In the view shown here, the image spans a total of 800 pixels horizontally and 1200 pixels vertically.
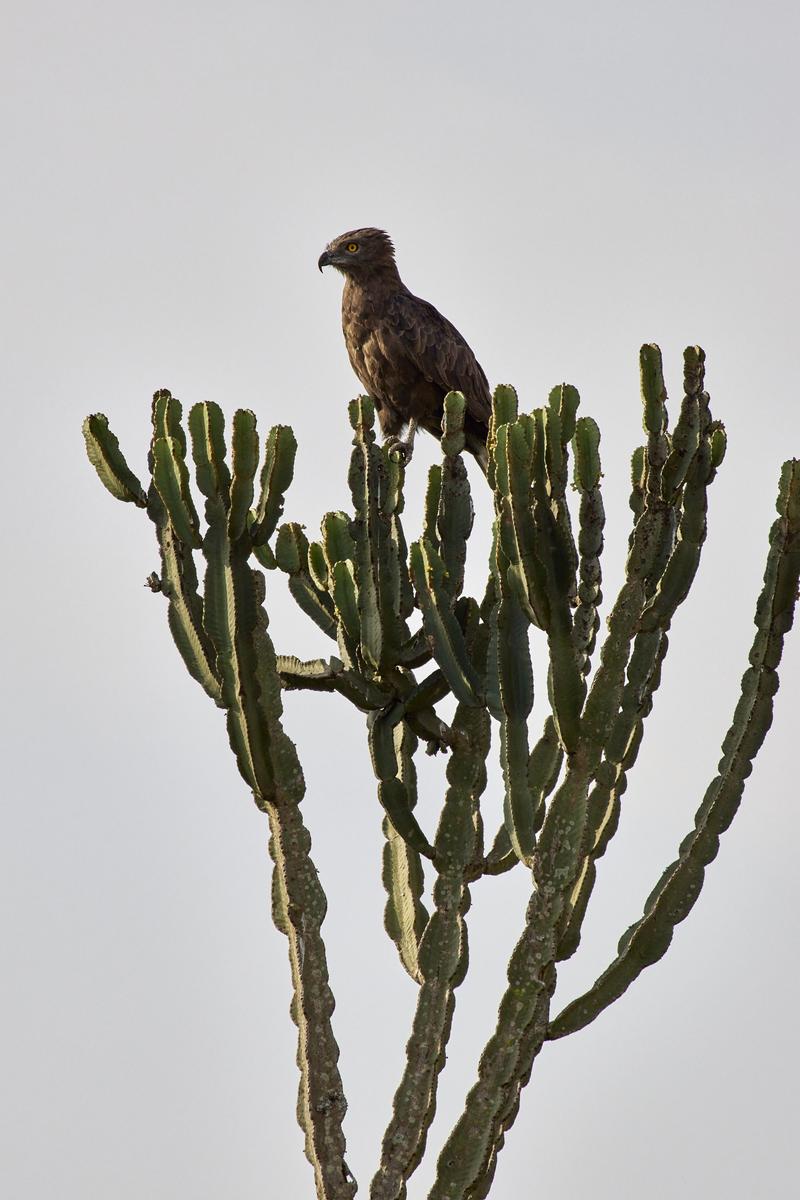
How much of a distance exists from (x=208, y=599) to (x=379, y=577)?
0.74 metres

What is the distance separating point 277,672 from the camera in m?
6.72

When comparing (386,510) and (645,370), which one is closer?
(645,370)

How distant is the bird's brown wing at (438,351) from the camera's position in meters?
11.3

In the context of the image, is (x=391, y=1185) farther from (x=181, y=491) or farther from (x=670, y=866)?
(x=181, y=491)

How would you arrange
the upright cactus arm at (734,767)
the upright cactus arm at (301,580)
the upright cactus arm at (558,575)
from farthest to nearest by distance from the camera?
the upright cactus arm at (301,580)
the upright cactus arm at (734,767)
the upright cactus arm at (558,575)

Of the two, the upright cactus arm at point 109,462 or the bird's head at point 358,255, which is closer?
the upright cactus arm at point 109,462

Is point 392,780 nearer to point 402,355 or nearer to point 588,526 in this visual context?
point 588,526

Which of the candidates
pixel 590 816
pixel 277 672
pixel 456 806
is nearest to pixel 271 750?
pixel 277 672

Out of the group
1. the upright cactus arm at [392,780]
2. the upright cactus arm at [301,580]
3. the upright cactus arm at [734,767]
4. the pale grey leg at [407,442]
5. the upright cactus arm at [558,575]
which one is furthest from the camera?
the pale grey leg at [407,442]

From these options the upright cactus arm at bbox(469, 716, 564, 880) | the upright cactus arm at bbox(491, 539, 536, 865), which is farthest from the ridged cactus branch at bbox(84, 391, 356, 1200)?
the upright cactus arm at bbox(491, 539, 536, 865)

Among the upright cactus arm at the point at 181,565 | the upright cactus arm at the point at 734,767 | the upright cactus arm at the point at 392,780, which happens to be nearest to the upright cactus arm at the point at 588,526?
the upright cactus arm at the point at 734,767

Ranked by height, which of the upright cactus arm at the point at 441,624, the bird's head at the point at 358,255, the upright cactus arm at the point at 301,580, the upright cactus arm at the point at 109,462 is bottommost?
the upright cactus arm at the point at 441,624

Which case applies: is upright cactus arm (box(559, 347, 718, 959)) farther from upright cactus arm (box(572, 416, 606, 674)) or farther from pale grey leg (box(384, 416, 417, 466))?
pale grey leg (box(384, 416, 417, 466))

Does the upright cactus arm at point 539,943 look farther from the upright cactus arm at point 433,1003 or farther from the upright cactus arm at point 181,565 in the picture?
the upright cactus arm at point 181,565
